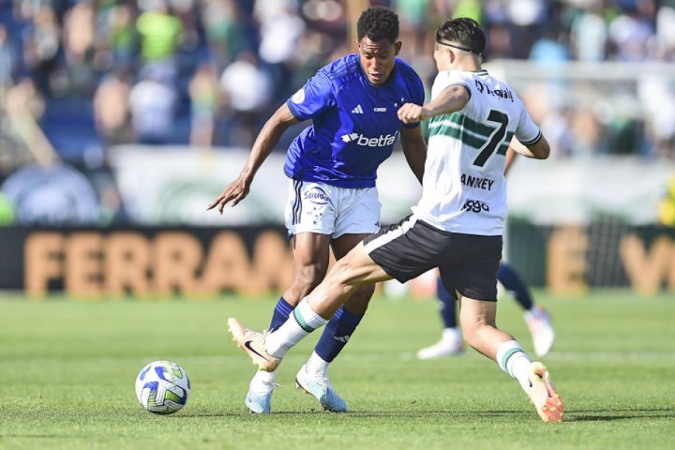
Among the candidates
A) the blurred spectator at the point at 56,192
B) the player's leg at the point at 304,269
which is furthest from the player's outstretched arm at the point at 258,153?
the blurred spectator at the point at 56,192

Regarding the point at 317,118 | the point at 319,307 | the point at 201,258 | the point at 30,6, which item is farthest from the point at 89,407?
the point at 30,6

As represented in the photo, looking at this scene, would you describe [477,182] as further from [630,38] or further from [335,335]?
[630,38]

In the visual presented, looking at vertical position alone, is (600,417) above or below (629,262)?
above

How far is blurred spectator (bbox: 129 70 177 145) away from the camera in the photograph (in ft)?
80.0

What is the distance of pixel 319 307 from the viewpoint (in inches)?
320

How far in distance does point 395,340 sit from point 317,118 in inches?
265

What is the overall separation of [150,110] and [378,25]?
16.6 meters

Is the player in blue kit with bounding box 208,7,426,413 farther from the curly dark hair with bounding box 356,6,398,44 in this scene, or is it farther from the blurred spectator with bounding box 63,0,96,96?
the blurred spectator with bounding box 63,0,96,96

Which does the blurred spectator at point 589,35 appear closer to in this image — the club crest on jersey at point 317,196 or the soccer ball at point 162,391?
the club crest on jersey at point 317,196

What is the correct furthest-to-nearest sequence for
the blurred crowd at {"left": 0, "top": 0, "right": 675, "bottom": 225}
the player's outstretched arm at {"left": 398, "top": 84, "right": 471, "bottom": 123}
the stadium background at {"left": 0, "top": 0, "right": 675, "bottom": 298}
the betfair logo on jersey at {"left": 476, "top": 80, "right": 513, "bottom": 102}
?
the blurred crowd at {"left": 0, "top": 0, "right": 675, "bottom": 225}, the stadium background at {"left": 0, "top": 0, "right": 675, "bottom": 298}, the betfair logo on jersey at {"left": 476, "top": 80, "right": 513, "bottom": 102}, the player's outstretched arm at {"left": 398, "top": 84, "right": 471, "bottom": 123}

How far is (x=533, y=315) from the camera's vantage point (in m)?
13.0

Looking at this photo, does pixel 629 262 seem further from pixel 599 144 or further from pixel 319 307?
pixel 319 307

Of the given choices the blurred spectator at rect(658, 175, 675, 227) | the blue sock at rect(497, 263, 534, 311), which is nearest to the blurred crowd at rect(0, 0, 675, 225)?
the blurred spectator at rect(658, 175, 675, 227)

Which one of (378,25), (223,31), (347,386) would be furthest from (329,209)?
(223,31)
